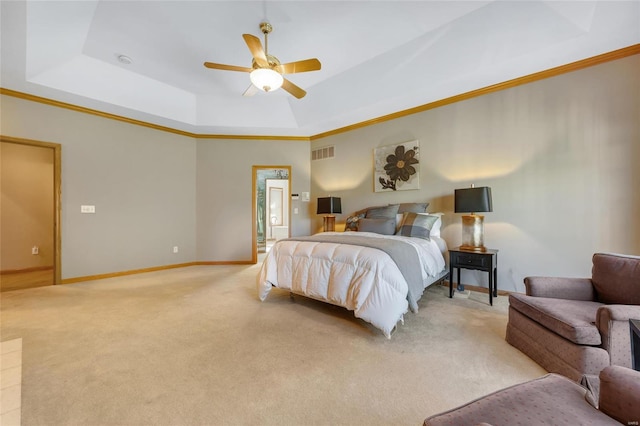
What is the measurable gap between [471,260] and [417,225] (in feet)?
2.41

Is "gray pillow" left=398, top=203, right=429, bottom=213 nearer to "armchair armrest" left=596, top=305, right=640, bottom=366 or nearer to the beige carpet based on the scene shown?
the beige carpet

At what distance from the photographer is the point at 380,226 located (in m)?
3.62

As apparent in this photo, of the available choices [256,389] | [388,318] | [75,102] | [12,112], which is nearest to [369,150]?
[388,318]

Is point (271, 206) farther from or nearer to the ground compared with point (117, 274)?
farther from the ground

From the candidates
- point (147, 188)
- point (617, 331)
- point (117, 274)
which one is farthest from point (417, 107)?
point (117, 274)

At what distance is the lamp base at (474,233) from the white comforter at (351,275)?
1.22 ft

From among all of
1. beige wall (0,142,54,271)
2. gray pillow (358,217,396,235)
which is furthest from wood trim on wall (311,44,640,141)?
beige wall (0,142,54,271)

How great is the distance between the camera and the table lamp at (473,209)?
300cm

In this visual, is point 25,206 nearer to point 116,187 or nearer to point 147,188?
point 116,187

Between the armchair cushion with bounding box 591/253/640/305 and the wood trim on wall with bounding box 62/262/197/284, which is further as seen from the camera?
the wood trim on wall with bounding box 62/262/197/284

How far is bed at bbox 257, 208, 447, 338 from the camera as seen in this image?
2104mm

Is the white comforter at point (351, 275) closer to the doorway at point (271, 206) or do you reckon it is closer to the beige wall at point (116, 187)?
the beige wall at point (116, 187)

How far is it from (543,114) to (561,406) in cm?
347

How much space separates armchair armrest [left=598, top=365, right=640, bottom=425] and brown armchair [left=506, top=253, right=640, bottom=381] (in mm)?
804
